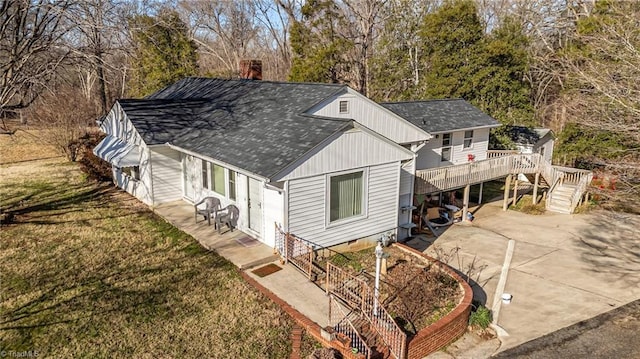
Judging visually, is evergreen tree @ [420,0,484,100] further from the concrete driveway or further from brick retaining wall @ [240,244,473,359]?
brick retaining wall @ [240,244,473,359]

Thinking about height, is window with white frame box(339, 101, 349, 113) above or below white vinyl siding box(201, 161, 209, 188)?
above

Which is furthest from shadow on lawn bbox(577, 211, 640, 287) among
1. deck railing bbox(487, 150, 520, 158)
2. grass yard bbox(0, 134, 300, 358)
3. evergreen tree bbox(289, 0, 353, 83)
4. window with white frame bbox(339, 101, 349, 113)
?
evergreen tree bbox(289, 0, 353, 83)

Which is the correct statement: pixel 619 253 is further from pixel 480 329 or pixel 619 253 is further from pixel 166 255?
pixel 166 255

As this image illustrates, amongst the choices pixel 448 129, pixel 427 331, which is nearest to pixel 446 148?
pixel 448 129

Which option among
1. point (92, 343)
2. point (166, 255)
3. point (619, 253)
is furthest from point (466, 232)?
point (92, 343)

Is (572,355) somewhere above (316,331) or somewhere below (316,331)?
below

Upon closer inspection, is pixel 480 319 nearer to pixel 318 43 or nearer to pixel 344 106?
pixel 344 106
